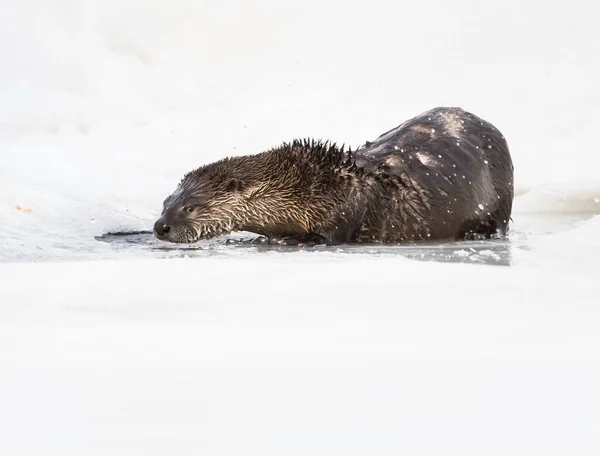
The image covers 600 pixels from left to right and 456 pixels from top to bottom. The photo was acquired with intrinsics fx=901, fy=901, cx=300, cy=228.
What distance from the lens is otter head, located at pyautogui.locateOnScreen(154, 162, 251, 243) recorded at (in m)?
5.09

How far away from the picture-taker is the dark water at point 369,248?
13.1 feet

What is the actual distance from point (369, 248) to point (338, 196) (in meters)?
0.61

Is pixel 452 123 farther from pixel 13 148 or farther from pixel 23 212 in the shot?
pixel 13 148

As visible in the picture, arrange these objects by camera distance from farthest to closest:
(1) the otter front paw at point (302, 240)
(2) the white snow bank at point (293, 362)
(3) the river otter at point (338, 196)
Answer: (3) the river otter at point (338, 196) < (1) the otter front paw at point (302, 240) < (2) the white snow bank at point (293, 362)

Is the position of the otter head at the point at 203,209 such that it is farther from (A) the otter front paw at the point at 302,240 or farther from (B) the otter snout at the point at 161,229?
(A) the otter front paw at the point at 302,240

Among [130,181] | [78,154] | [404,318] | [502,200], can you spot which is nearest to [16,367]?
[404,318]

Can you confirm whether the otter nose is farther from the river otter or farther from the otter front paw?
the otter front paw

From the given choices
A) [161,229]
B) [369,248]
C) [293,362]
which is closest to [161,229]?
[161,229]

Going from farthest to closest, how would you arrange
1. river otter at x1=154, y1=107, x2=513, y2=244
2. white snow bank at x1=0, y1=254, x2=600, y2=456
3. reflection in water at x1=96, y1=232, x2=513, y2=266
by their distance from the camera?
river otter at x1=154, y1=107, x2=513, y2=244, reflection in water at x1=96, y1=232, x2=513, y2=266, white snow bank at x1=0, y1=254, x2=600, y2=456

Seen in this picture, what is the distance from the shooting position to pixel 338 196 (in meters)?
5.18

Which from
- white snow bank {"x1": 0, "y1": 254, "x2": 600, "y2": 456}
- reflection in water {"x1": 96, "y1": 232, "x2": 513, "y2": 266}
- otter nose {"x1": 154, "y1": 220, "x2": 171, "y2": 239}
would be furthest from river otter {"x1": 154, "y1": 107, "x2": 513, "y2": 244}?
white snow bank {"x1": 0, "y1": 254, "x2": 600, "y2": 456}

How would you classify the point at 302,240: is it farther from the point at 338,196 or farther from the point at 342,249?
the point at 342,249

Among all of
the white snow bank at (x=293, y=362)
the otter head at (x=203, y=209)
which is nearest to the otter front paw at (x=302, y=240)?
the otter head at (x=203, y=209)

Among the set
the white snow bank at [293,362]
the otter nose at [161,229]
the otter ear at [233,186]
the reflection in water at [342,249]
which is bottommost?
the white snow bank at [293,362]
